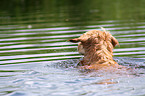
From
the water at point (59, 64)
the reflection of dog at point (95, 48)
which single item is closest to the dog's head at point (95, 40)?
the reflection of dog at point (95, 48)

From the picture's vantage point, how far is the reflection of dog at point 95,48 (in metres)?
8.13

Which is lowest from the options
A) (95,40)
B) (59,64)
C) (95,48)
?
(59,64)

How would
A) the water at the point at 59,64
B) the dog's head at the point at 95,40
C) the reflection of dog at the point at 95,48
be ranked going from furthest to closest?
the dog's head at the point at 95,40, the reflection of dog at the point at 95,48, the water at the point at 59,64

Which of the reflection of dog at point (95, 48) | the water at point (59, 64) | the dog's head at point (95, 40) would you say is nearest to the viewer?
the water at point (59, 64)

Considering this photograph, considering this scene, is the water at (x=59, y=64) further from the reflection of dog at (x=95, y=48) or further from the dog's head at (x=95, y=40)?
the dog's head at (x=95, y=40)

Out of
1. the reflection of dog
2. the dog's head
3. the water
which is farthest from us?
the dog's head

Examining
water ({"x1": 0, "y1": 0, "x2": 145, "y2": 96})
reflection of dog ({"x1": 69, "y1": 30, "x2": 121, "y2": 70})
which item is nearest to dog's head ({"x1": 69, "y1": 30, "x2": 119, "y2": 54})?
reflection of dog ({"x1": 69, "y1": 30, "x2": 121, "y2": 70})

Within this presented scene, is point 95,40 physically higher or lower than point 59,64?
higher

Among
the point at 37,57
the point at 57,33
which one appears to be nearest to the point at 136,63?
the point at 37,57

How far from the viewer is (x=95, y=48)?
27.4 ft

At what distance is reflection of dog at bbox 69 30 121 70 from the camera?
8.13m

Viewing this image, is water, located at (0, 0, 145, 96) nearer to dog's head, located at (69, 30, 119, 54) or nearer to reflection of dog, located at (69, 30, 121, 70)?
reflection of dog, located at (69, 30, 121, 70)

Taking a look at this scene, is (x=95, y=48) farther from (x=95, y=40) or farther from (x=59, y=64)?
(x=59, y=64)

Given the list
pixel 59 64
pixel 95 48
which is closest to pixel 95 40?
pixel 95 48
